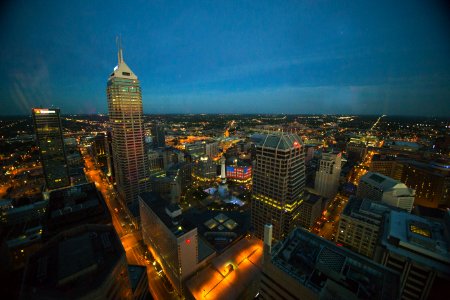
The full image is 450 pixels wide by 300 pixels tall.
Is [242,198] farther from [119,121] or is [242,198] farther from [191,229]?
[119,121]

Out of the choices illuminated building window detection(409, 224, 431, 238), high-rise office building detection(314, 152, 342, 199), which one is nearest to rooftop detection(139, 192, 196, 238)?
illuminated building window detection(409, 224, 431, 238)

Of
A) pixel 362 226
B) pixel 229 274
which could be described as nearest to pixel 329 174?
pixel 362 226

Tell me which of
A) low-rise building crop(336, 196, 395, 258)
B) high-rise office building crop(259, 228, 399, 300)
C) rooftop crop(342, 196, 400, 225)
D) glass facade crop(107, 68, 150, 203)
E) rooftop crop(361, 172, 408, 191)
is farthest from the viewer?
glass facade crop(107, 68, 150, 203)

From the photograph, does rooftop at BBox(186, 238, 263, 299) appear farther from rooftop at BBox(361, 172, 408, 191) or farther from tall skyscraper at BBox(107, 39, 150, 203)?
rooftop at BBox(361, 172, 408, 191)

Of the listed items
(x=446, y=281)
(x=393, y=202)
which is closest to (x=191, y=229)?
(x=446, y=281)

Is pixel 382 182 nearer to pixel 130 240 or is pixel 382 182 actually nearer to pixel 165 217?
pixel 165 217
